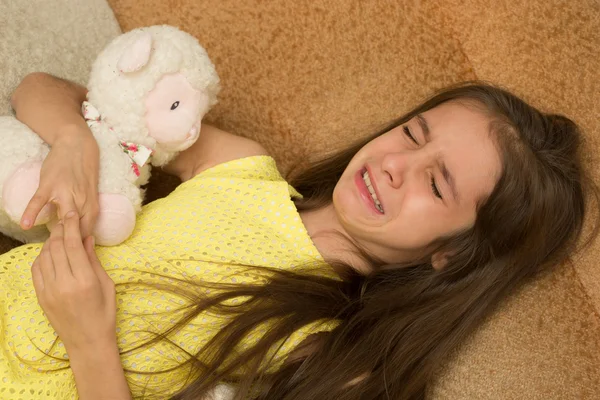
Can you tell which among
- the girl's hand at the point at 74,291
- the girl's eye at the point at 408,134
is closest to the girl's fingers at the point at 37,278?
the girl's hand at the point at 74,291

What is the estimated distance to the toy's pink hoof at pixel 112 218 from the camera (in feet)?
3.34

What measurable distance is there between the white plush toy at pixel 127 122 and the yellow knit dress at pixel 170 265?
2.6 inches

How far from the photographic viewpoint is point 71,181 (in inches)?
38.4

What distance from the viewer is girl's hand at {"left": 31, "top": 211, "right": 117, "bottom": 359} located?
3.13ft

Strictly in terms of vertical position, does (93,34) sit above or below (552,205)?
above

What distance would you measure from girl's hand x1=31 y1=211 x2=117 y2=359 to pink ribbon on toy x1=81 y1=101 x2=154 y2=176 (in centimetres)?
16

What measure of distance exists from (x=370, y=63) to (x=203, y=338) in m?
0.65

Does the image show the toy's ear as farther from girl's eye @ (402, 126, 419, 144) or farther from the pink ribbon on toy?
girl's eye @ (402, 126, 419, 144)

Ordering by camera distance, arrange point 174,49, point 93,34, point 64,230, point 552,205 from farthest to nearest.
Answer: point 93,34, point 552,205, point 174,49, point 64,230

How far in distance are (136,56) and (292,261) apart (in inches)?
17.1

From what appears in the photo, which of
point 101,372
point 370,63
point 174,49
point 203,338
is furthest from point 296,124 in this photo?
point 101,372

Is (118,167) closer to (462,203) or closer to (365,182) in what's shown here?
(365,182)

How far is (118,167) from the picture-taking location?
1.05 m

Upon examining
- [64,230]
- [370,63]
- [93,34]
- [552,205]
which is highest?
[93,34]
